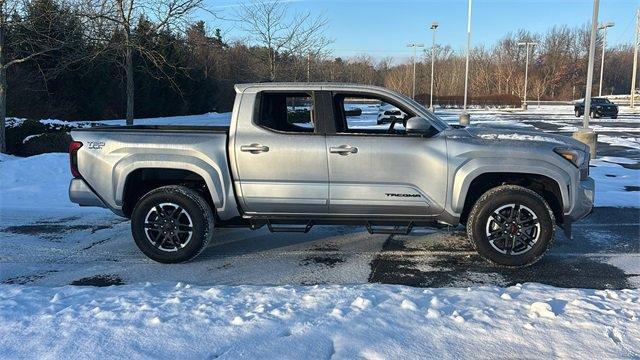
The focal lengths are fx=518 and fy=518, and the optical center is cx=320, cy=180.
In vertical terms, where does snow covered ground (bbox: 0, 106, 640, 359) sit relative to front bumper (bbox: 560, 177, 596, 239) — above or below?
below

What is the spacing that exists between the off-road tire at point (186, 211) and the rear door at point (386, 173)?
1368 millimetres

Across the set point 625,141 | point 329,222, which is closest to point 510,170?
point 329,222

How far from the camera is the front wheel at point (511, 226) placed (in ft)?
17.3

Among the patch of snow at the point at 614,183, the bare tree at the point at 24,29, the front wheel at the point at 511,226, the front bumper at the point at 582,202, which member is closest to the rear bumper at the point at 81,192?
the front wheel at the point at 511,226

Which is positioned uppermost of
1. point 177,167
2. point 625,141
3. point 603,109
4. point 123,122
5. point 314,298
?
point 177,167

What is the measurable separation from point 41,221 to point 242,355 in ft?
18.2

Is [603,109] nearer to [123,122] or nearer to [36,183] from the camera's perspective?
[123,122]

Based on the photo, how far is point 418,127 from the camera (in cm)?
536

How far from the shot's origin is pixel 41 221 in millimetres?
7535

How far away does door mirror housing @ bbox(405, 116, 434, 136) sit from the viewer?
535cm

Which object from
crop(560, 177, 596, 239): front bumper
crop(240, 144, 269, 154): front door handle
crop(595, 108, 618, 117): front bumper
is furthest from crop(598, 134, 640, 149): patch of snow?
crop(595, 108, 618, 117): front bumper

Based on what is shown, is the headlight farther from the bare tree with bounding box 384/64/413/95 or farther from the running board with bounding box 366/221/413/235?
the bare tree with bounding box 384/64/413/95

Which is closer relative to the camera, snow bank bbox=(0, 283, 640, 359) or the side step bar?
snow bank bbox=(0, 283, 640, 359)

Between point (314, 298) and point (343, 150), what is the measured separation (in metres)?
1.69
